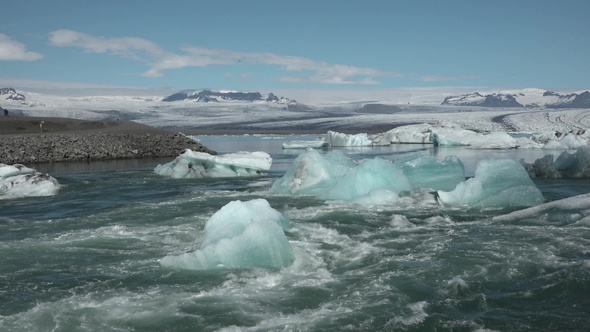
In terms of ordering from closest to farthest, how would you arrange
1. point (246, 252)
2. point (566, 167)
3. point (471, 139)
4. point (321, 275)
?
point (321, 275), point (246, 252), point (566, 167), point (471, 139)

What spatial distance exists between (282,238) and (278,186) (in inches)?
252

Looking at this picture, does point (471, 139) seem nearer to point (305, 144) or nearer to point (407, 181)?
point (305, 144)

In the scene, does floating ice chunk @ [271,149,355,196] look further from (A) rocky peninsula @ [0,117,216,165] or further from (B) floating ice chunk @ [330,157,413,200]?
(A) rocky peninsula @ [0,117,216,165]

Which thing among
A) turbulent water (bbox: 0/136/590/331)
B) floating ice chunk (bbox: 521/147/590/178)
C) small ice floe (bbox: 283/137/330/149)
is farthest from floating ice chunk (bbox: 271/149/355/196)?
small ice floe (bbox: 283/137/330/149)

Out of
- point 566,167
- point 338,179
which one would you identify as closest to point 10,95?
point 566,167

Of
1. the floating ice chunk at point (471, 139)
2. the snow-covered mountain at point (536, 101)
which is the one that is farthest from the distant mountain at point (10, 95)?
the floating ice chunk at point (471, 139)

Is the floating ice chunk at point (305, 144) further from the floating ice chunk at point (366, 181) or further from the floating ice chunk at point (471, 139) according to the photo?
the floating ice chunk at point (366, 181)

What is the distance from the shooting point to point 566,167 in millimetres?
15781

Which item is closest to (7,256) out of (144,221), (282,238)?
(144,221)

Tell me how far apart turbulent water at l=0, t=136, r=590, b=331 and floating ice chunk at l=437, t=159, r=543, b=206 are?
48 centimetres

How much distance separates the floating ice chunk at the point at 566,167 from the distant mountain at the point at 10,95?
164 m

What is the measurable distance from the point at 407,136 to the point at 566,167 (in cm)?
2602

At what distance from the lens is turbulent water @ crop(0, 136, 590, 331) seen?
17.0ft

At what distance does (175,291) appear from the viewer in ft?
19.6
